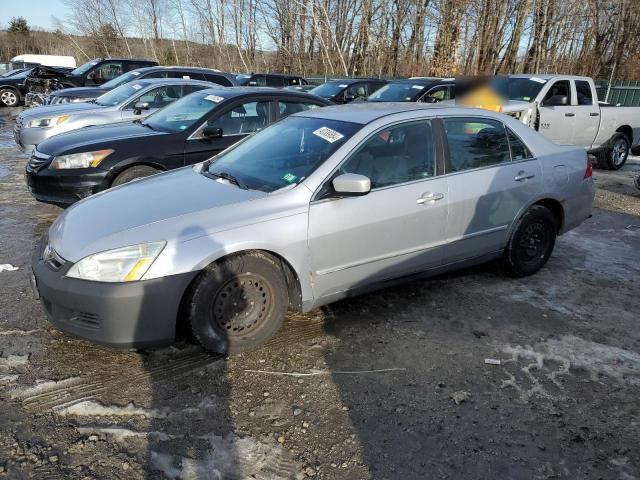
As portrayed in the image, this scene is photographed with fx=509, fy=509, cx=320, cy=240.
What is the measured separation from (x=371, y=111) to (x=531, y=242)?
2.00 metres

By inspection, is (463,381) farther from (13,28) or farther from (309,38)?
(13,28)

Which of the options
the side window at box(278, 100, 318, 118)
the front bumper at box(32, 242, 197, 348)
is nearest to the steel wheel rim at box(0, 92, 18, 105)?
the side window at box(278, 100, 318, 118)

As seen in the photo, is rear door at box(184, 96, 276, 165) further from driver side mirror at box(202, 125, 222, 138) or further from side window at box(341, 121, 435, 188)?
side window at box(341, 121, 435, 188)

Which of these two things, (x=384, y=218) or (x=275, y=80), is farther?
(x=275, y=80)

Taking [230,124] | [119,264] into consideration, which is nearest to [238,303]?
[119,264]

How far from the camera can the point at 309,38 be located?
33.3 metres

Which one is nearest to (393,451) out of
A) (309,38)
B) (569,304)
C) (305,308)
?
(305,308)

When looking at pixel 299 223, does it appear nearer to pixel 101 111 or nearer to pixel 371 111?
pixel 371 111

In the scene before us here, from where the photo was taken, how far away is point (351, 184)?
3.32 metres

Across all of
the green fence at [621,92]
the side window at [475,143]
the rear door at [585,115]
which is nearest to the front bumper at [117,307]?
the side window at [475,143]

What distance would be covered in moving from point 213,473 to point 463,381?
1.62 meters

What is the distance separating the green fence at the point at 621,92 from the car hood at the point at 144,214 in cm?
1840

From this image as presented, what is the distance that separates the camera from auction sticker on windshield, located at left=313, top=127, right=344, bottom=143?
12.3 ft

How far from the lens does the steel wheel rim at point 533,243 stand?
468 centimetres
